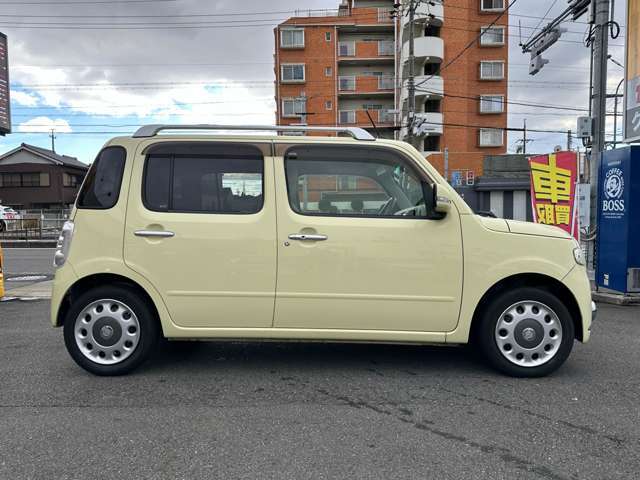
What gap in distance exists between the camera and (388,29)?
44.6 meters

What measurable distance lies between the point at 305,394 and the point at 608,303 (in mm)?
5950

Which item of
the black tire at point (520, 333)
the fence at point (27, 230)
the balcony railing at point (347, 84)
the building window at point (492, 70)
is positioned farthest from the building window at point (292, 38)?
the black tire at point (520, 333)

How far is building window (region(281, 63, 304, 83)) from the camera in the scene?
4450cm

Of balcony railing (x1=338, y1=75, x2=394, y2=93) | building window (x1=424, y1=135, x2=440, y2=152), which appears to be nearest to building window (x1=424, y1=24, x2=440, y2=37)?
balcony railing (x1=338, y1=75, x2=394, y2=93)

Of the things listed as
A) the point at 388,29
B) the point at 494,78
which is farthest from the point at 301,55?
the point at 494,78

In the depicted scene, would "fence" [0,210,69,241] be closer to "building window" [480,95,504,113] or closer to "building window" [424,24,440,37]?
"building window" [424,24,440,37]

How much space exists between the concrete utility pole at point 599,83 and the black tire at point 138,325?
8196 mm

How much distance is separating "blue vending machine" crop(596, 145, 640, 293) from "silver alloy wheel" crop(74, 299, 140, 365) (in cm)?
692

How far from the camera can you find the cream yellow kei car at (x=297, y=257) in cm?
395

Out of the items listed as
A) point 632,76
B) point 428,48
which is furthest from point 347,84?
point 632,76

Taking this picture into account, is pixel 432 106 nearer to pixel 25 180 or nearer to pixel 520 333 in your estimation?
pixel 25 180

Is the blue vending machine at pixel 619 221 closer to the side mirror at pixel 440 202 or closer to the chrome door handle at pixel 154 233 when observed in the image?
the side mirror at pixel 440 202

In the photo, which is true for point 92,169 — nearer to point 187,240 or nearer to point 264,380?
point 187,240

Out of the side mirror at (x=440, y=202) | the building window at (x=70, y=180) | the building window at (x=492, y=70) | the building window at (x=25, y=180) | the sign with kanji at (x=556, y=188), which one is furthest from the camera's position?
the building window at (x=70, y=180)
